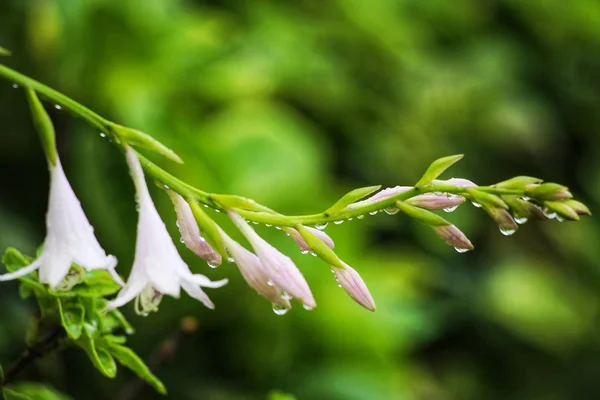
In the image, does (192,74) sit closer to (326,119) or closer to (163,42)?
(163,42)

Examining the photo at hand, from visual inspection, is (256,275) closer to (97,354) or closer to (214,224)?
(214,224)

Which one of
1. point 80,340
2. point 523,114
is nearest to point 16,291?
point 80,340

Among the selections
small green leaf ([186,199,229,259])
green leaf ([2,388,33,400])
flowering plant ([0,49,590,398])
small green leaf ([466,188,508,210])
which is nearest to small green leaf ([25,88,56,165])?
flowering plant ([0,49,590,398])

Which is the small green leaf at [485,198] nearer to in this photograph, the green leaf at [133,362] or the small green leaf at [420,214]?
the small green leaf at [420,214]

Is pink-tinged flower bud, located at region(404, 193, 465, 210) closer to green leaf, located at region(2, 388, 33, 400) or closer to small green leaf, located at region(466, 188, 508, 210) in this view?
small green leaf, located at region(466, 188, 508, 210)

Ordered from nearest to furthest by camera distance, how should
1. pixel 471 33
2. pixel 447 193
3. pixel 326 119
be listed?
1. pixel 447 193
2. pixel 326 119
3. pixel 471 33

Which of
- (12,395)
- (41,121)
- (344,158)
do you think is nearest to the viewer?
(41,121)

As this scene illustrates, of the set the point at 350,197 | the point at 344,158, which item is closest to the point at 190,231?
the point at 350,197
